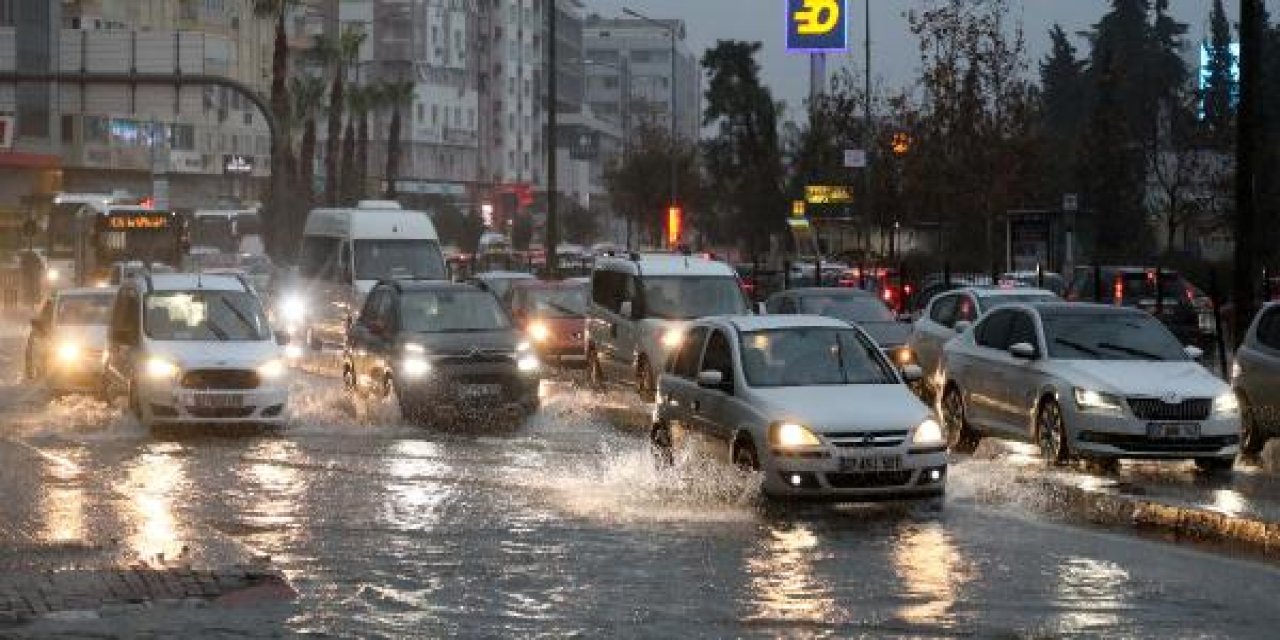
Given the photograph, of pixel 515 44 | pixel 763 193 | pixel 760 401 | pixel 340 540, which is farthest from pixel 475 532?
pixel 515 44

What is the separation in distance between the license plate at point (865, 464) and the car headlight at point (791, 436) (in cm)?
25

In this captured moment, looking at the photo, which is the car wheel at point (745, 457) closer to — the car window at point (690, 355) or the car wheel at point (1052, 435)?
the car window at point (690, 355)

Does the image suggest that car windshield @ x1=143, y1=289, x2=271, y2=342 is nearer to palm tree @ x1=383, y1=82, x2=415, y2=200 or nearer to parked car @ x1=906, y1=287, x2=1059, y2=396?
parked car @ x1=906, y1=287, x2=1059, y2=396

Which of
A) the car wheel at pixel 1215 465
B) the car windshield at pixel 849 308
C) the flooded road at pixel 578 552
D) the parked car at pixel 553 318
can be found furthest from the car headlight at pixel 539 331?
the car wheel at pixel 1215 465

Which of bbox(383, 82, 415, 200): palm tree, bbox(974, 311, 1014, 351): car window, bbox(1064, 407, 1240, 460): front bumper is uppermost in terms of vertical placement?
bbox(383, 82, 415, 200): palm tree

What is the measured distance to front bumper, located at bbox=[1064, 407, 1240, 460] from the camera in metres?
18.2

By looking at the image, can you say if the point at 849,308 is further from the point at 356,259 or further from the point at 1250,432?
the point at 356,259

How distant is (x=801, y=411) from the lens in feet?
51.8

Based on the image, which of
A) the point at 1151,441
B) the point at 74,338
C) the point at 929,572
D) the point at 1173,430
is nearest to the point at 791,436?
the point at 929,572

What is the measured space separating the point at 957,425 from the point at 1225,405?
3.70 metres

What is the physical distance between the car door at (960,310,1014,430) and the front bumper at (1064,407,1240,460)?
6.26 feet

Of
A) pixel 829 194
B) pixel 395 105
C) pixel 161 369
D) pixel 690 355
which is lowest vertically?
pixel 161 369

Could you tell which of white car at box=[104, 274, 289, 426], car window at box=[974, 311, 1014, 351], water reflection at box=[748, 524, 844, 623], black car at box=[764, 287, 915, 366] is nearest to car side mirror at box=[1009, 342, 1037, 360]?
car window at box=[974, 311, 1014, 351]

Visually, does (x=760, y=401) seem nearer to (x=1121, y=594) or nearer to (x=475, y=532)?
(x=475, y=532)
